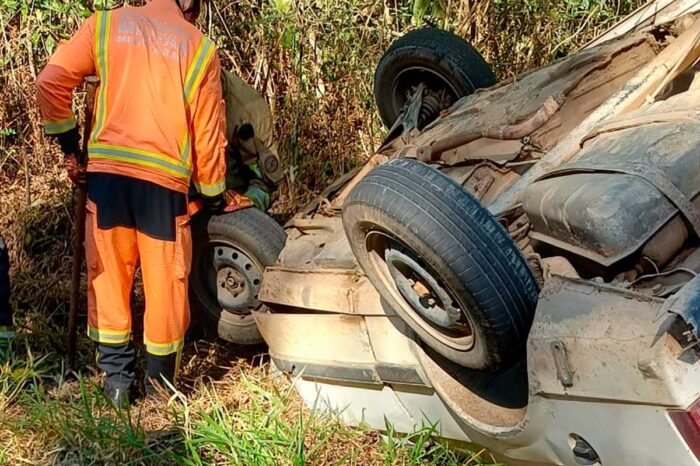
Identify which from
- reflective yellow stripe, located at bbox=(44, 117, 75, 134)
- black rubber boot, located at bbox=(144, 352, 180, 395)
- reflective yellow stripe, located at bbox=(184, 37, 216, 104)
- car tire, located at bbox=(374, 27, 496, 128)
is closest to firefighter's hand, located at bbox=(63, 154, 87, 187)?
reflective yellow stripe, located at bbox=(44, 117, 75, 134)

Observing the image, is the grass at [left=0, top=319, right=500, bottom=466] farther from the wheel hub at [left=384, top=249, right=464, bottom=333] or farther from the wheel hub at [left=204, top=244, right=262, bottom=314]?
the wheel hub at [left=384, top=249, right=464, bottom=333]

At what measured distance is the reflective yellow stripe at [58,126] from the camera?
3.75 m

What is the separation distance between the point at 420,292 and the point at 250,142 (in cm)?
186

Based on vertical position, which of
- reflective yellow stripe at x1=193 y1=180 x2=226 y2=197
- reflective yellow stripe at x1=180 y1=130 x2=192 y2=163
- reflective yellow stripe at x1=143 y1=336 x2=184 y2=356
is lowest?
reflective yellow stripe at x1=143 y1=336 x2=184 y2=356

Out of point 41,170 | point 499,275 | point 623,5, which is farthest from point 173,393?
point 623,5

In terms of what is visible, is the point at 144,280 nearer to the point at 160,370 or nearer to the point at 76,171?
the point at 160,370

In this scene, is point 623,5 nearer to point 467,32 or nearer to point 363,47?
point 467,32

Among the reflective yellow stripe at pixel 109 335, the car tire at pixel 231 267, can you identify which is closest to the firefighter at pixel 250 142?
the car tire at pixel 231 267

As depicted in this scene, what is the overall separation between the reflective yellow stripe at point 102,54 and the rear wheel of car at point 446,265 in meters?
1.51

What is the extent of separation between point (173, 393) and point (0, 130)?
9.78ft

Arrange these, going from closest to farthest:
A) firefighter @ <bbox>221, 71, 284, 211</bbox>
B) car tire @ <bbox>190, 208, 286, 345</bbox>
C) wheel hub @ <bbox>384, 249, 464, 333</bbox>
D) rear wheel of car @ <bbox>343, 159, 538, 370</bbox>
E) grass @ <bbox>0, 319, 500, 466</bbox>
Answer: rear wheel of car @ <bbox>343, 159, 538, 370</bbox>, wheel hub @ <bbox>384, 249, 464, 333</bbox>, grass @ <bbox>0, 319, 500, 466</bbox>, car tire @ <bbox>190, 208, 286, 345</bbox>, firefighter @ <bbox>221, 71, 284, 211</bbox>

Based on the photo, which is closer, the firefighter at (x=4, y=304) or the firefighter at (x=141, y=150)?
the firefighter at (x=141, y=150)

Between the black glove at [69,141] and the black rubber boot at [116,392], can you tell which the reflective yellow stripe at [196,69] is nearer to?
the black glove at [69,141]

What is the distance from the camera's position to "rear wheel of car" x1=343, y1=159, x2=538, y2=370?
92.2 inches
